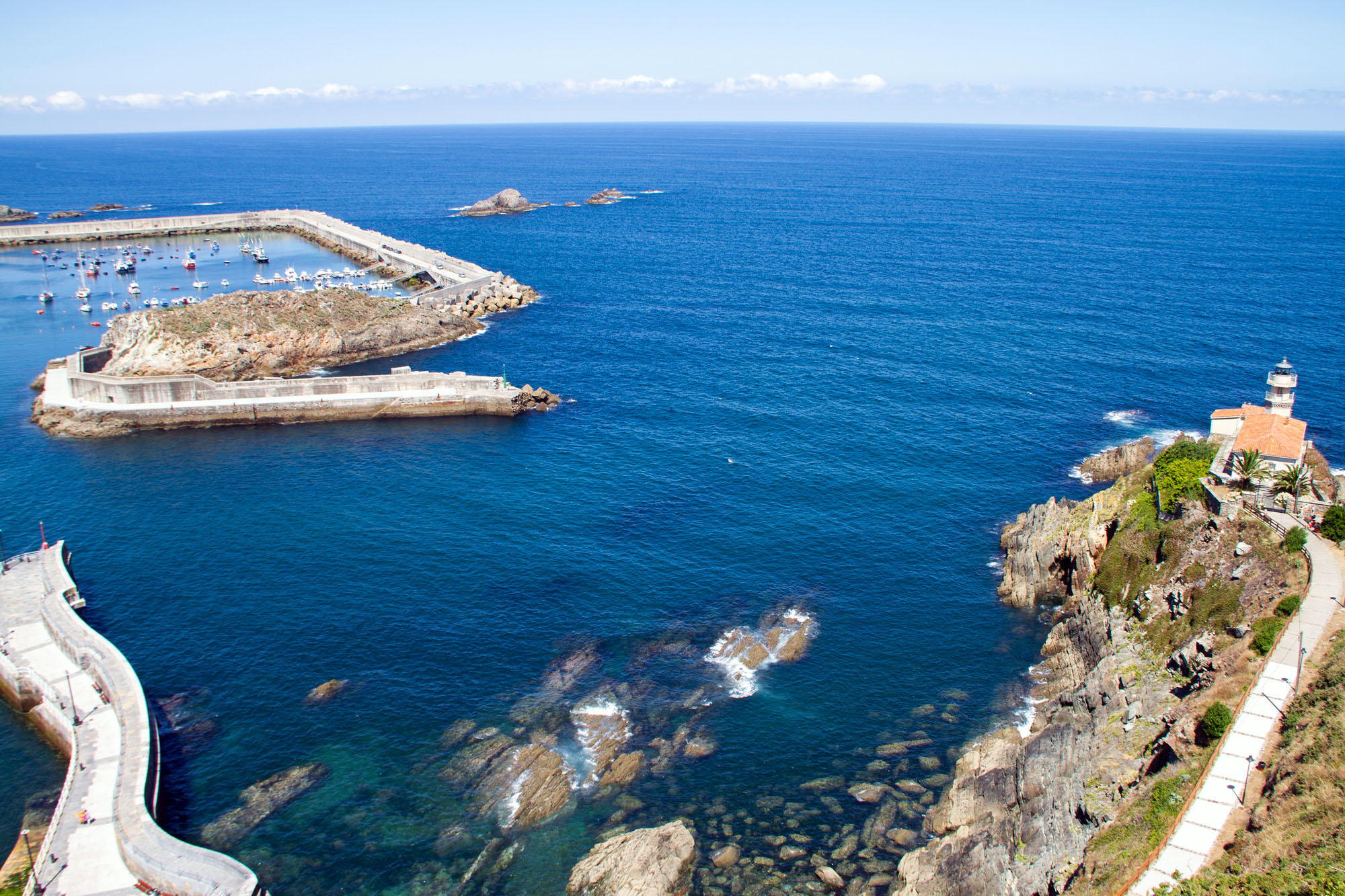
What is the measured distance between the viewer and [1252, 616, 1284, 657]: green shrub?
148 feet

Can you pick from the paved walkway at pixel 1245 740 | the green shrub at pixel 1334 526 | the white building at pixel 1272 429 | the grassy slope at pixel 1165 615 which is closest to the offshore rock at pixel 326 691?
the grassy slope at pixel 1165 615

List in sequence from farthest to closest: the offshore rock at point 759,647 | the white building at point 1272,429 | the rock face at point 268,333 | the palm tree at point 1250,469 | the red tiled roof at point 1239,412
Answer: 1. the rock face at point 268,333
2. the red tiled roof at point 1239,412
3. the white building at point 1272,429
4. the palm tree at point 1250,469
5. the offshore rock at point 759,647

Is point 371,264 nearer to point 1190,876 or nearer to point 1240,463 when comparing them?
point 1240,463

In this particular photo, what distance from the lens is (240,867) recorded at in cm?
4269

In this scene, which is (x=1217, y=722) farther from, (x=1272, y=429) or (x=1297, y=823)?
(x=1272, y=429)

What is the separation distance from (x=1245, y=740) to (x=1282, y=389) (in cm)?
4830

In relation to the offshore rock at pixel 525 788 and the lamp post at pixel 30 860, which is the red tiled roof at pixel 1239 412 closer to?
the offshore rock at pixel 525 788

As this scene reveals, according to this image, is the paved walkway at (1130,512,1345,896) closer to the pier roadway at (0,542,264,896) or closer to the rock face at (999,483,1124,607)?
the rock face at (999,483,1124,607)

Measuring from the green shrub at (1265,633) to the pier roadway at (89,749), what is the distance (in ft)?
171

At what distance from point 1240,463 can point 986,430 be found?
1470 inches

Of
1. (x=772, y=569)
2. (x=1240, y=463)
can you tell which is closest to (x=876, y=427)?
(x=772, y=569)

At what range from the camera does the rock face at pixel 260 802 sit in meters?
46.7

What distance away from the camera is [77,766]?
4875cm

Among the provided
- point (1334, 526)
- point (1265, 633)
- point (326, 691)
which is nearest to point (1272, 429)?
point (1334, 526)
